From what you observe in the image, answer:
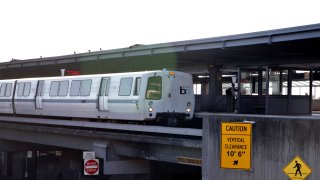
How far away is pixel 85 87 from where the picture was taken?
2506 centimetres

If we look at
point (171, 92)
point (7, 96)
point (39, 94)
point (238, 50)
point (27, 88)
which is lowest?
point (7, 96)

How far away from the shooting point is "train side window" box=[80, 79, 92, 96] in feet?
81.3

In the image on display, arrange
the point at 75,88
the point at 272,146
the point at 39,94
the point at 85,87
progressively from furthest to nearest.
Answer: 1. the point at 39,94
2. the point at 75,88
3. the point at 85,87
4. the point at 272,146

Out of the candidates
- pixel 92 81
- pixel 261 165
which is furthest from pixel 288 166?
pixel 92 81

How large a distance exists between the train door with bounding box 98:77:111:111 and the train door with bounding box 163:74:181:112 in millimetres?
2856

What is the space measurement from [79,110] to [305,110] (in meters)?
11.2

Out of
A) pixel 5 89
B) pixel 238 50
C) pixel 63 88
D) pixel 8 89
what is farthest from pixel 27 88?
pixel 238 50

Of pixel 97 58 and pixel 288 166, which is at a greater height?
pixel 97 58

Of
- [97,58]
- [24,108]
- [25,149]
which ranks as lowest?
[25,149]

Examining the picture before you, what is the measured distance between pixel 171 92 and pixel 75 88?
19.7ft

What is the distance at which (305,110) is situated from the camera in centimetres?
2564

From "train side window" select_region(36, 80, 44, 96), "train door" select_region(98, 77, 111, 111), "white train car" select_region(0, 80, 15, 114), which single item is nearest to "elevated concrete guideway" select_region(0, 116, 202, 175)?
"train door" select_region(98, 77, 111, 111)

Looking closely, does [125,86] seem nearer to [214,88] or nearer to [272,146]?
[272,146]

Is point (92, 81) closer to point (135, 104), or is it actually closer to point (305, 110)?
point (135, 104)
